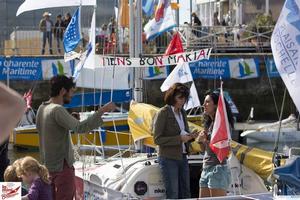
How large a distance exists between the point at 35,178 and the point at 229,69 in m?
21.5

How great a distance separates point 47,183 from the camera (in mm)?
6027

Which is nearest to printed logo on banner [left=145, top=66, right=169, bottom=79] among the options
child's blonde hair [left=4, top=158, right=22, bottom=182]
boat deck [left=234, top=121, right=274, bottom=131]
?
boat deck [left=234, top=121, right=274, bottom=131]

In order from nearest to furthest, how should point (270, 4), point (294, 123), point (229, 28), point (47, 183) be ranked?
point (47, 183), point (294, 123), point (229, 28), point (270, 4)

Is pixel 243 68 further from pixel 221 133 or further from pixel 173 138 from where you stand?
pixel 221 133

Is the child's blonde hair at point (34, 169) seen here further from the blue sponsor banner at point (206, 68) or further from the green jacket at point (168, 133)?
the blue sponsor banner at point (206, 68)

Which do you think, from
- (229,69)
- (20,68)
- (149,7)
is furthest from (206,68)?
(149,7)

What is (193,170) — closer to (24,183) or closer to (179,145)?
(179,145)

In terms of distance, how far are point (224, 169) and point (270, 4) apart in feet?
101

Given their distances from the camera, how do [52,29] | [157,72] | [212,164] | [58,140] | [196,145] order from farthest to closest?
[52,29] < [157,72] < [196,145] < [212,164] < [58,140]

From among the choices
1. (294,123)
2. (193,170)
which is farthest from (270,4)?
(193,170)

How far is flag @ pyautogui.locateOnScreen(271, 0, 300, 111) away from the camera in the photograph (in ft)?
18.5

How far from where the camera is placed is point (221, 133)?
21.9 feet

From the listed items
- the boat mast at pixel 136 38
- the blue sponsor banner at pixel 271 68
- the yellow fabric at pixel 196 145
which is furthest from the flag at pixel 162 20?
the blue sponsor banner at pixel 271 68

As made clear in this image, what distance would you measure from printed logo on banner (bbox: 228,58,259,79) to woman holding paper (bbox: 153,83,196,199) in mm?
19587
